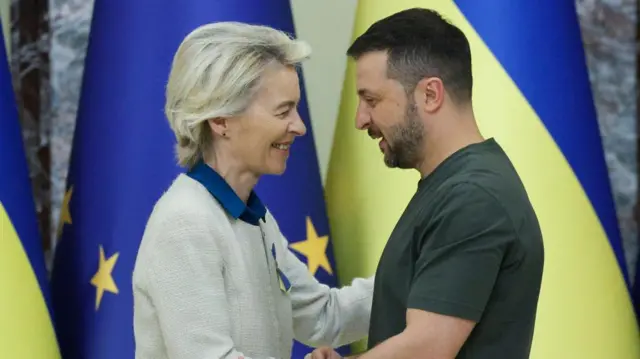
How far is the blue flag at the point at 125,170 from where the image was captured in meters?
1.49

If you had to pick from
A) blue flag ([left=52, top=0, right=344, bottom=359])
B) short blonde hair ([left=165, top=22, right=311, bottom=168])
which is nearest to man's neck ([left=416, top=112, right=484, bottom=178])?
short blonde hair ([left=165, top=22, right=311, bottom=168])

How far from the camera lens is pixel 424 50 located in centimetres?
105

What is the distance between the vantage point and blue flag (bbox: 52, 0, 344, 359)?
1493 millimetres

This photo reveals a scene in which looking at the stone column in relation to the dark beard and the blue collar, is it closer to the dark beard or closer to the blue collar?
the blue collar

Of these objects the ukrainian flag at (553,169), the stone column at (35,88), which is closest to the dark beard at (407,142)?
the ukrainian flag at (553,169)

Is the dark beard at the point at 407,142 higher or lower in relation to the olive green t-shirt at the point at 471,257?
higher

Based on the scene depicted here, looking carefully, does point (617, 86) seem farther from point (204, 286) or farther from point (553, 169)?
point (204, 286)

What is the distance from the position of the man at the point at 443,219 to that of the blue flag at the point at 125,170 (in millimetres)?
437

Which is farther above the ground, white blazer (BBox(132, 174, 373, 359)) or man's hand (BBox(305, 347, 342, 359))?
Result: white blazer (BBox(132, 174, 373, 359))

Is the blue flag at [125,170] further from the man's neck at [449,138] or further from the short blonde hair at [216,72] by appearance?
the man's neck at [449,138]

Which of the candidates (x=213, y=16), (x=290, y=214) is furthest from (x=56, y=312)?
(x=213, y=16)

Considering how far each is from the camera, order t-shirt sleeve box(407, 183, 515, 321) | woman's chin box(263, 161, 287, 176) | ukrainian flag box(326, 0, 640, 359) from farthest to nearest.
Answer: ukrainian flag box(326, 0, 640, 359), woman's chin box(263, 161, 287, 176), t-shirt sleeve box(407, 183, 515, 321)

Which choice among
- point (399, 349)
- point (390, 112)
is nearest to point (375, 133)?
point (390, 112)

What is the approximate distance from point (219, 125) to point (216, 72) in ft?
0.25
